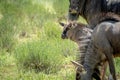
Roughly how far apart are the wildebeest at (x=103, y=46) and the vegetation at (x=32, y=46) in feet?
3.56

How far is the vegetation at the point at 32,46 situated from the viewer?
7.36m

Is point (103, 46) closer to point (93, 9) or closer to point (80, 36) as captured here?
point (80, 36)

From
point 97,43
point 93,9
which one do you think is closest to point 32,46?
point 93,9

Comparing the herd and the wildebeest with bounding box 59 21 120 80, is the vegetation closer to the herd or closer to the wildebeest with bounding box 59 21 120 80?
the herd

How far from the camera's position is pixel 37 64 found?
764cm

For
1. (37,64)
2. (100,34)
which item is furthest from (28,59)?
(100,34)

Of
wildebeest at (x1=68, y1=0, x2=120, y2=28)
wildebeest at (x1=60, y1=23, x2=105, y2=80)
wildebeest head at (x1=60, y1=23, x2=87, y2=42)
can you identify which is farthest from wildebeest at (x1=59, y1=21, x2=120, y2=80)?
wildebeest at (x1=68, y1=0, x2=120, y2=28)

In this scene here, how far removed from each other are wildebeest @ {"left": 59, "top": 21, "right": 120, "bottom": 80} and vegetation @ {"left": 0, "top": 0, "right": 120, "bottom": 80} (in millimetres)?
1085

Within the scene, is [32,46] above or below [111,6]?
below

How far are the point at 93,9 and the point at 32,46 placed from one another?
152 cm

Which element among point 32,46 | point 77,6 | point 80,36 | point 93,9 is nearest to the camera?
point 80,36

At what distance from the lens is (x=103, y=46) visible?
550 centimetres

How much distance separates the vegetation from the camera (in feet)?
24.2

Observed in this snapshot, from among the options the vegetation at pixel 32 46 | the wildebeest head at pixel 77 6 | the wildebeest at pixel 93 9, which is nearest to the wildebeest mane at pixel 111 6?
the wildebeest at pixel 93 9
